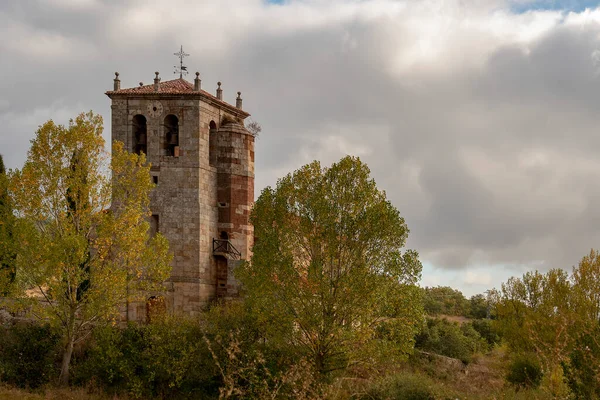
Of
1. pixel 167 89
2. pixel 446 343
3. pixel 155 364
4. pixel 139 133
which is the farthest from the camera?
pixel 446 343

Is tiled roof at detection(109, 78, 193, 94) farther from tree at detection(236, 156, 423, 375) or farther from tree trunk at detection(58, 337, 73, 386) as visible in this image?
tree trunk at detection(58, 337, 73, 386)

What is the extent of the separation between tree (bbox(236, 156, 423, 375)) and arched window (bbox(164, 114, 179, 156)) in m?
12.3

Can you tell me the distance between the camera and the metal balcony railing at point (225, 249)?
118 ft

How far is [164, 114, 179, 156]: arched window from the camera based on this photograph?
3656 cm

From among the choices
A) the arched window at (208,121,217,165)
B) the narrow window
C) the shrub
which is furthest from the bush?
the narrow window

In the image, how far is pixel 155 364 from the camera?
89.1 ft

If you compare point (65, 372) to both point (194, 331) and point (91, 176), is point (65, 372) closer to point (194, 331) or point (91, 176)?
point (194, 331)

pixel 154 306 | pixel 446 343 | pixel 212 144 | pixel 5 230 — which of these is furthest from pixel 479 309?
pixel 5 230

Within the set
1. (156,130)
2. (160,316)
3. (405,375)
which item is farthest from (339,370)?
(156,130)

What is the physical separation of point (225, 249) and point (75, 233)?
10.9 m

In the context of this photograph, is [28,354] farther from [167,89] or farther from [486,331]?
[486,331]

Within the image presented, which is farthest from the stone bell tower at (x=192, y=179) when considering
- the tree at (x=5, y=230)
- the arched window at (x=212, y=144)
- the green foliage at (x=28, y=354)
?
the tree at (x=5, y=230)

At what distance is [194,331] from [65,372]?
18.8 feet

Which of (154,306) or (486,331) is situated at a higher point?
(154,306)
